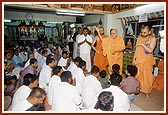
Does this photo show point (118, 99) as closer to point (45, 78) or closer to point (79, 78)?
point (79, 78)

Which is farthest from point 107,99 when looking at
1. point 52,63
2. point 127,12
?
point 127,12

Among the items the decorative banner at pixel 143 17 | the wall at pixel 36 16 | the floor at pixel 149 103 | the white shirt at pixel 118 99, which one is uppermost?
the wall at pixel 36 16

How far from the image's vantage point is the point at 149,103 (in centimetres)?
384

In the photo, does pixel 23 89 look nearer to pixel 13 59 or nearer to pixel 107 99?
pixel 107 99

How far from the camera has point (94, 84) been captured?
303 centimetres

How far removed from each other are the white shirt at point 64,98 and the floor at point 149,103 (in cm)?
135

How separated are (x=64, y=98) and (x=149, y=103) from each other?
1.91 metres

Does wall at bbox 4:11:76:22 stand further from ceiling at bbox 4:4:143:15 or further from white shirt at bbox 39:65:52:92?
white shirt at bbox 39:65:52:92

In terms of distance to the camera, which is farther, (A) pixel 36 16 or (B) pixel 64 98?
(A) pixel 36 16

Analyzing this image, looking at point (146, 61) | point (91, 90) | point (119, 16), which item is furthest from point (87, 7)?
point (91, 90)

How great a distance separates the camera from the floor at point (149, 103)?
11.8 ft

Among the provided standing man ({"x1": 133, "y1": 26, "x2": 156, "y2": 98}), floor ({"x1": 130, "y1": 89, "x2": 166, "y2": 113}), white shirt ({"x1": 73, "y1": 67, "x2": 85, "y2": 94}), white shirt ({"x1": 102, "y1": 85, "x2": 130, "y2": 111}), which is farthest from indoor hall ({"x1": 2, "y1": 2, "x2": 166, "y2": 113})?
A: white shirt ({"x1": 73, "y1": 67, "x2": 85, "y2": 94})

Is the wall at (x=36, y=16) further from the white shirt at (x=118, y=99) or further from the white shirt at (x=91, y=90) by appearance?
the white shirt at (x=118, y=99)

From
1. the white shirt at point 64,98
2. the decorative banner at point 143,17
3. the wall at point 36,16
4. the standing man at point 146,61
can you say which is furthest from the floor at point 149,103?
the wall at point 36,16
